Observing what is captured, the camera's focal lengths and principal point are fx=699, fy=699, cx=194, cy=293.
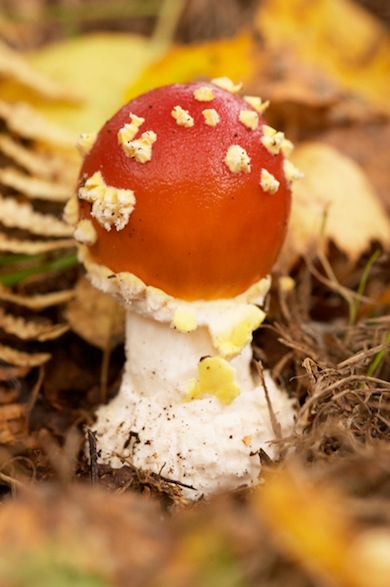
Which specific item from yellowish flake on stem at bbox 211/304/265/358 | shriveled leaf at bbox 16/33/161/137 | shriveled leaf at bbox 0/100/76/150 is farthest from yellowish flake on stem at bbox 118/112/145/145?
shriveled leaf at bbox 16/33/161/137

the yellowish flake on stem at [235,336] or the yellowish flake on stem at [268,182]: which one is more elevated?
the yellowish flake on stem at [268,182]

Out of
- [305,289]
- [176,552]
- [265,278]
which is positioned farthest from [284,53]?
[176,552]

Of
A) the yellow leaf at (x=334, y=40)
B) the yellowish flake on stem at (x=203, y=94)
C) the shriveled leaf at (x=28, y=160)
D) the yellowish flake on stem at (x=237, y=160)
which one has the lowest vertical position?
the shriveled leaf at (x=28, y=160)

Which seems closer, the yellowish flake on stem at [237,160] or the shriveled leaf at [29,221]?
the yellowish flake on stem at [237,160]

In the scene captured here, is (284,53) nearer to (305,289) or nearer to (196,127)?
(305,289)

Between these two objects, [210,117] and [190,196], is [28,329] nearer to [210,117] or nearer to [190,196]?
[190,196]

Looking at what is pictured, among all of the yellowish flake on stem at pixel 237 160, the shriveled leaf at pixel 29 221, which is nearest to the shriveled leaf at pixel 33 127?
the shriveled leaf at pixel 29 221

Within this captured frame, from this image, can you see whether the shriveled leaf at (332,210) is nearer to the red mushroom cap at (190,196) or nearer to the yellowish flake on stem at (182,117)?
the red mushroom cap at (190,196)
